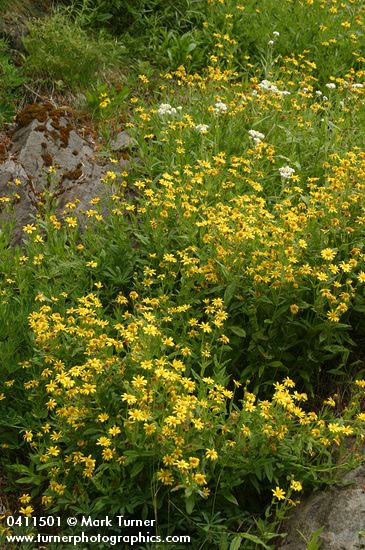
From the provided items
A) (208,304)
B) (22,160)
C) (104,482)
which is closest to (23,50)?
(22,160)

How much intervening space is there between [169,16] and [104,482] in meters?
5.40

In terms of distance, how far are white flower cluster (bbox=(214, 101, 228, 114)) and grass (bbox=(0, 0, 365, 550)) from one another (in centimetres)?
2

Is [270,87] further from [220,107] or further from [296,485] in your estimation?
[296,485]

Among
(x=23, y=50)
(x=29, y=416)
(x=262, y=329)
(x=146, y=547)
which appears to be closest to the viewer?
(x=146, y=547)

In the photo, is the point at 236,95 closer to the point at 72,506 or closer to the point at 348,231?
the point at 348,231

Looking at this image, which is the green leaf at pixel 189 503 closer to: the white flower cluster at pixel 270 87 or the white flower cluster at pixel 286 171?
the white flower cluster at pixel 286 171

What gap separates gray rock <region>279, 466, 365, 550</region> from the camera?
3.23 metres

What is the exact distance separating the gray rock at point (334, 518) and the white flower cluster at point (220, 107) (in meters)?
3.03

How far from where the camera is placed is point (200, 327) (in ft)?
12.7

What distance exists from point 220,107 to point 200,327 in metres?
2.29

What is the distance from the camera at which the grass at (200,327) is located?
10.8ft

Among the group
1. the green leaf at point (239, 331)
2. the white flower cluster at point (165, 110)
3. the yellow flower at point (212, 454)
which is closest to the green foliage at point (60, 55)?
the white flower cluster at point (165, 110)

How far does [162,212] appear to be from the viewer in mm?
4480

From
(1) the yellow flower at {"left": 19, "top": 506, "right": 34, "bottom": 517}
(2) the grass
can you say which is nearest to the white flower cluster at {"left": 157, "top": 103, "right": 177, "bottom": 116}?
(2) the grass
